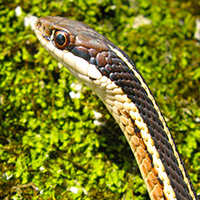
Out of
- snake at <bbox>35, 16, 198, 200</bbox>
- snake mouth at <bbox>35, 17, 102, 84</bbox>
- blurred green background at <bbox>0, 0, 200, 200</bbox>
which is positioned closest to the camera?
snake at <bbox>35, 16, 198, 200</bbox>

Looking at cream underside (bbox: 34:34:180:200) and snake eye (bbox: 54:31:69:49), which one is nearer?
cream underside (bbox: 34:34:180:200)

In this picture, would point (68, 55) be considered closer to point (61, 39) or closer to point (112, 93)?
point (61, 39)

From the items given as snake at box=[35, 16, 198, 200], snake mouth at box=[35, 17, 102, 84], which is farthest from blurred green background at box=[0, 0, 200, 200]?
snake mouth at box=[35, 17, 102, 84]

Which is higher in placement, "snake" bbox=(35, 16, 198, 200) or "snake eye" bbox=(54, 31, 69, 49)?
"snake eye" bbox=(54, 31, 69, 49)

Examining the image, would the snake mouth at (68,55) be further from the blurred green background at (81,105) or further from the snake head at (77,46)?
the blurred green background at (81,105)

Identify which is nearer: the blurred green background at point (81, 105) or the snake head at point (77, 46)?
the snake head at point (77, 46)

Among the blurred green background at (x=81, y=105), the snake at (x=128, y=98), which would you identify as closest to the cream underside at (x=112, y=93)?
the snake at (x=128, y=98)

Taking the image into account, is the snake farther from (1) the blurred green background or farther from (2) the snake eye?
(1) the blurred green background

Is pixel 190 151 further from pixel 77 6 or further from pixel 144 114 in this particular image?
pixel 77 6
